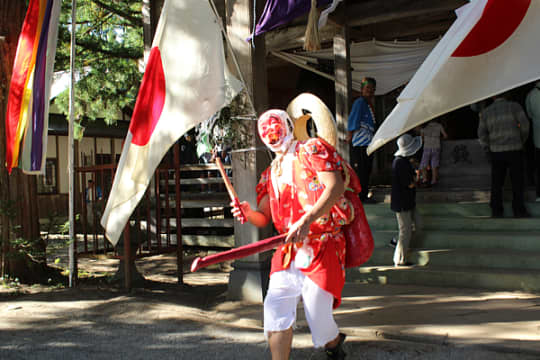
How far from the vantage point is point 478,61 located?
1991 millimetres

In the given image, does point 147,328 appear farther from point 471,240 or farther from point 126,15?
point 126,15

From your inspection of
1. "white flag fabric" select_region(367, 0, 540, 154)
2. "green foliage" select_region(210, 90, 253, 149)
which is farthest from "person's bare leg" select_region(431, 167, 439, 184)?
"white flag fabric" select_region(367, 0, 540, 154)

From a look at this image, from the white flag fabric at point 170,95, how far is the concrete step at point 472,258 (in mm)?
3214

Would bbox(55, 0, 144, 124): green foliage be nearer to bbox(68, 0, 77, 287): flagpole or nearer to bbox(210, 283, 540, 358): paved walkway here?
bbox(68, 0, 77, 287): flagpole

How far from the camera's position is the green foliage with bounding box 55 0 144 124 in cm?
994

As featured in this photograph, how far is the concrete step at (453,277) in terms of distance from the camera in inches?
197

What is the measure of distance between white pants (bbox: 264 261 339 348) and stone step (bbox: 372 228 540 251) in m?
3.44

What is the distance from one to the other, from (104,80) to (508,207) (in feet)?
28.2

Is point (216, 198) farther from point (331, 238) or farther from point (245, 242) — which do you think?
point (331, 238)

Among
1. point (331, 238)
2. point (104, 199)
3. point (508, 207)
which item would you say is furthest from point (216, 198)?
point (331, 238)

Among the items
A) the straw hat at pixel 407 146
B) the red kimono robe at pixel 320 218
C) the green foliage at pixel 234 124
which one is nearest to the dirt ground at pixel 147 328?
the red kimono robe at pixel 320 218

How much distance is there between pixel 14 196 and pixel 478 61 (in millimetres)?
5897

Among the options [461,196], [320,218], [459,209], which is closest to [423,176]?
[461,196]

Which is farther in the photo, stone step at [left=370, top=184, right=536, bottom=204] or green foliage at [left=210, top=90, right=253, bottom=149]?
stone step at [left=370, top=184, right=536, bottom=204]
